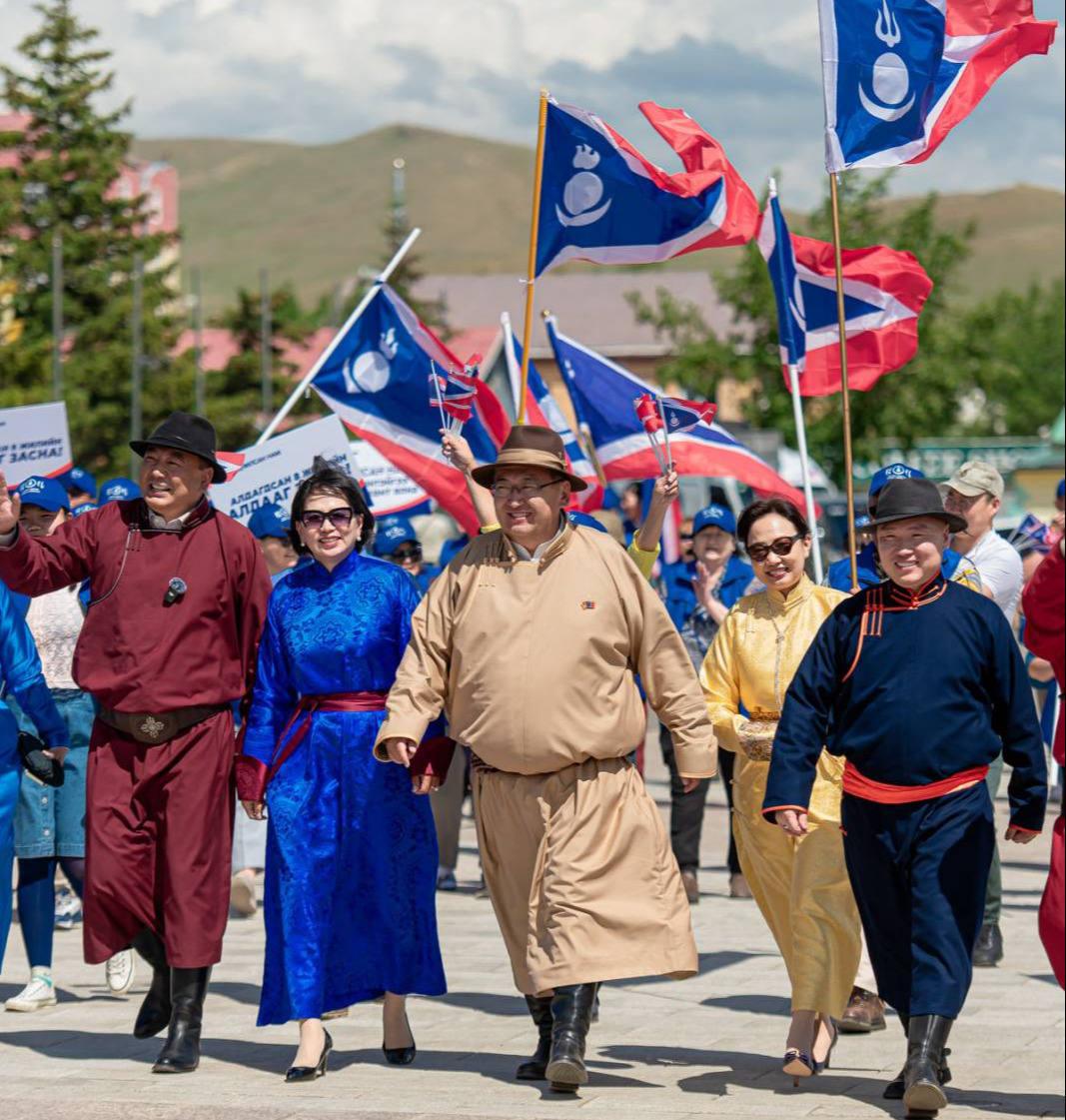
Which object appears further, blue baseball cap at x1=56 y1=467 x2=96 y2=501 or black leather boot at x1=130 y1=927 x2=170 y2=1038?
blue baseball cap at x1=56 y1=467 x2=96 y2=501

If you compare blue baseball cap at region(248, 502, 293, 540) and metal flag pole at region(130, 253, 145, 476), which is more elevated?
metal flag pole at region(130, 253, 145, 476)

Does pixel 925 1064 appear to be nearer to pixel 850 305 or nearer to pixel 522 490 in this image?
pixel 522 490

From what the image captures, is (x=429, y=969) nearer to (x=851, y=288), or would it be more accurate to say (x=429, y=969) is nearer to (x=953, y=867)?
(x=953, y=867)

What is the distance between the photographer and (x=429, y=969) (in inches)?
286

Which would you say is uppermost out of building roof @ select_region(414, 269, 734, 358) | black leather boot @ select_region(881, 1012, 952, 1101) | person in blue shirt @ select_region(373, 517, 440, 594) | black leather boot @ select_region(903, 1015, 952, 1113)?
building roof @ select_region(414, 269, 734, 358)

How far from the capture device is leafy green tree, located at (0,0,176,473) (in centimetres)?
4856

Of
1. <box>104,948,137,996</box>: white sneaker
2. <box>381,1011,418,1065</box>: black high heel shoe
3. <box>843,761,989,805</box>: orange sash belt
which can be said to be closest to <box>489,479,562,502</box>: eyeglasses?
<box>843,761,989,805</box>: orange sash belt

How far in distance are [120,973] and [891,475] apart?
3.66 meters

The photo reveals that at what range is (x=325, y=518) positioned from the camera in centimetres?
727

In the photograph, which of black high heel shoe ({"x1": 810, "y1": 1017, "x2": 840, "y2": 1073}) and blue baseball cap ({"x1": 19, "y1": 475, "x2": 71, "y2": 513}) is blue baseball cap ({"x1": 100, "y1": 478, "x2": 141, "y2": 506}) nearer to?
blue baseball cap ({"x1": 19, "y1": 475, "x2": 71, "y2": 513})

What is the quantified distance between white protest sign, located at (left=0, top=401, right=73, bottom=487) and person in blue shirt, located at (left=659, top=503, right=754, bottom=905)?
10.3ft

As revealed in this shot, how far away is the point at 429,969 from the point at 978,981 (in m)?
2.68

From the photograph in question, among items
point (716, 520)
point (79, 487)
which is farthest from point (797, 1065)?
point (79, 487)

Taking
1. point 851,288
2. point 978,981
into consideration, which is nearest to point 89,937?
point 978,981
